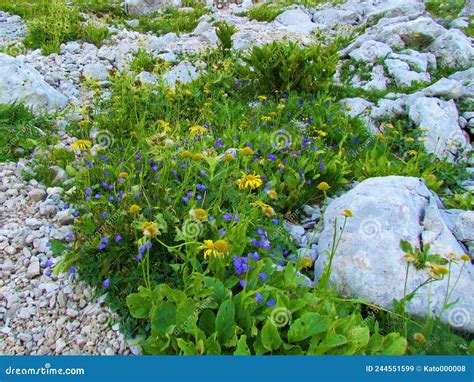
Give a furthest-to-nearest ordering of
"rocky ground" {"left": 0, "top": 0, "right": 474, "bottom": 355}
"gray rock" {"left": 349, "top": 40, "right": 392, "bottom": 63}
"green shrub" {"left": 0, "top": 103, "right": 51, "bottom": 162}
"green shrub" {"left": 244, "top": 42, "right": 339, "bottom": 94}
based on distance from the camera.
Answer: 1. "gray rock" {"left": 349, "top": 40, "right": 392, "bottom": 63}
2. "green shrub" {"left": 244, "top": 42, "right": 339, "bottom": 94}
3. "green shrub" {"left": 0, "top": 103, "right": 51, "bottom": 162}
4. "rocky ground" {"left": 0, "top": 0, "right": 474, "bottom": 355}

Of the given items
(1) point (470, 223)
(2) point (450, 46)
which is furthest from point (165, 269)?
(2) point (450, 46)

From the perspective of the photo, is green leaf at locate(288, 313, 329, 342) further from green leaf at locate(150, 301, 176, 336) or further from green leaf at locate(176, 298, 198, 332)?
green leaf at locate(150, 301, 176, 336)

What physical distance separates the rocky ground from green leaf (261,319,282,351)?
970 millimetres

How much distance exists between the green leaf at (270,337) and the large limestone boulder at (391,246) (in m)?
0.99

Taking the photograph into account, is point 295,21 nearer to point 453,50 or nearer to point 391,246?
point 453,50

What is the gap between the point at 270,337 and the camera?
2814 mm

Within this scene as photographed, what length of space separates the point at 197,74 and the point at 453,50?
16.4 feet

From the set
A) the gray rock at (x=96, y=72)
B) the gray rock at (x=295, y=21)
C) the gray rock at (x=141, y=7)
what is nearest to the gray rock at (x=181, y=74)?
the gray rock at (x=96, y=72)

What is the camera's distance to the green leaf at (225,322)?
2.88 meters

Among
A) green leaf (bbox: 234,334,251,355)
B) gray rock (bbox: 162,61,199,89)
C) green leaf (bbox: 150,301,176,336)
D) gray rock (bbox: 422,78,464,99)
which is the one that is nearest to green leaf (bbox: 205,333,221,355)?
green leaf (bbox: 234,334,251,355)

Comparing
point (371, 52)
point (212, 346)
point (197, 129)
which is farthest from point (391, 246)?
point (371, 52)

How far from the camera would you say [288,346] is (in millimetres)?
2801

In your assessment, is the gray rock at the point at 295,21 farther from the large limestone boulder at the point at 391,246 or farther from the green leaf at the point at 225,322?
the green leaf at the point at 225,322

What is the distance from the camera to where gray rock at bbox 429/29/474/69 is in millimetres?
8828
